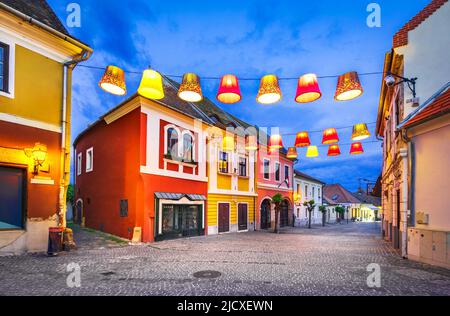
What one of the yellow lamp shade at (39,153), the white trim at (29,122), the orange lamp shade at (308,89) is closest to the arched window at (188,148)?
the white trim at (29,122)

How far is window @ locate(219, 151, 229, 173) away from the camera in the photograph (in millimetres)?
19053

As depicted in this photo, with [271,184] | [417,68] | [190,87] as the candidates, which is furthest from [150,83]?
[271,184]

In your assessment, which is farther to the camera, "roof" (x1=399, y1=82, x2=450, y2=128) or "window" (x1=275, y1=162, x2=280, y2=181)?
"window" (x1=275, y1=162, x2=280, y2=181)

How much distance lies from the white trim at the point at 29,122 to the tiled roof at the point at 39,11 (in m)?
3.45

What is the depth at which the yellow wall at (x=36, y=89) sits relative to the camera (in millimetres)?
9281

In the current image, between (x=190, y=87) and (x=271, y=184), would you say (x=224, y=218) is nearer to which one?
(x=271, y=184)

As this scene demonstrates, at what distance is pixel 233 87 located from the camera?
811 centimetres

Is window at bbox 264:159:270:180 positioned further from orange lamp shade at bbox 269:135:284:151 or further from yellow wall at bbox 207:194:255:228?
orange lamp shade at bbox 269:135:284:151

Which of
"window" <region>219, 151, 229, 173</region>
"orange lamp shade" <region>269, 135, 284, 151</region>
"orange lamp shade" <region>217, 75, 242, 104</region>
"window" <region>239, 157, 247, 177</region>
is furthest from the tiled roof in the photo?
"window" <region>239, 157, 247, 177</region>

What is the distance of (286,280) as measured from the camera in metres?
6.72

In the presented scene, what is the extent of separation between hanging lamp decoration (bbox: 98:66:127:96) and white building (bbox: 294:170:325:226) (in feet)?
83.9
